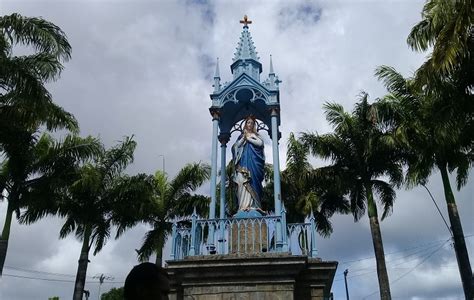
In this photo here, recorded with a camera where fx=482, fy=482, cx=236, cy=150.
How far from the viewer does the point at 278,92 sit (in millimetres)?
Answer: 12500

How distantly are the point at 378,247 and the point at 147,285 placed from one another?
54.6 feet

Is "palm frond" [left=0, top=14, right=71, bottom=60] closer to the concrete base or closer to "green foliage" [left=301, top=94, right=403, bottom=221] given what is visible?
the concrete base

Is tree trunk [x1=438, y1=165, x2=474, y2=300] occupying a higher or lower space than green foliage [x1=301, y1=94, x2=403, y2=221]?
lower

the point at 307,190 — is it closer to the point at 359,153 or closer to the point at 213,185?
the point at 359,153

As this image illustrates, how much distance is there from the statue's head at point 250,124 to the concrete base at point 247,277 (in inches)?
161

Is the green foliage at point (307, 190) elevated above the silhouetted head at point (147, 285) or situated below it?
above

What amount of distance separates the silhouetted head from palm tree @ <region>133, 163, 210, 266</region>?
1845cm

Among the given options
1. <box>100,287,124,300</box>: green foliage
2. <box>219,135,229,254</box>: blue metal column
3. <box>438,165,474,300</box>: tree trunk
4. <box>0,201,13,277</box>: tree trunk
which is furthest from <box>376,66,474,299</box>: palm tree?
<box>100,287,124,300</box>: green foliage

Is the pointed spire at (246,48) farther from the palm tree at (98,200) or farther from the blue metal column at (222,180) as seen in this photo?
the palm tree at (98,200)

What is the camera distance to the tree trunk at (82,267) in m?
18.0

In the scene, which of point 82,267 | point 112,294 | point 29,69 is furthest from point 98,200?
point 112,294

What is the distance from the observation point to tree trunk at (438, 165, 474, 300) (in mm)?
15461

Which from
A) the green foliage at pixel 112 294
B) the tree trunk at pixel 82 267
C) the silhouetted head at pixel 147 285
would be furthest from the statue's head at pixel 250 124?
the green foliage at pixel 112 294

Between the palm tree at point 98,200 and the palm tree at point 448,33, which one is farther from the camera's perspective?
the palm tree at point 98,200
